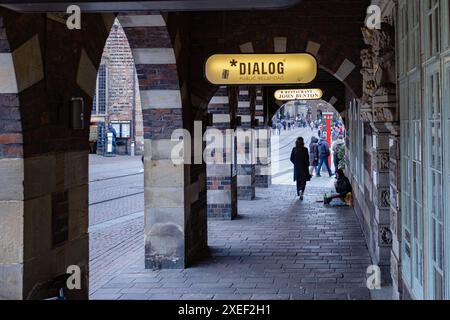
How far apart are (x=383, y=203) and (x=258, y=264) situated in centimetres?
193

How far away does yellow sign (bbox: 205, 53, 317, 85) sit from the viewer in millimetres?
6664

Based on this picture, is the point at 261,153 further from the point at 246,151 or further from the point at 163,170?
the point at 163,170

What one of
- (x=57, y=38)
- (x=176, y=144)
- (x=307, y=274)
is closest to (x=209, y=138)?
(x=176, y=144)

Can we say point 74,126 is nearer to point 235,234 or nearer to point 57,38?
point 57,38

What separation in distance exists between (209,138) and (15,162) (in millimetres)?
8070

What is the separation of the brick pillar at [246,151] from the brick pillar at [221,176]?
118 inches

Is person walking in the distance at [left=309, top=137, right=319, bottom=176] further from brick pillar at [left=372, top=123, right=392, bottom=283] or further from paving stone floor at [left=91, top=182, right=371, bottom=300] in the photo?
brick pillar at [left=372, top=123, right=392, bottom=283]

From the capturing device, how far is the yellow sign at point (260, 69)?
666 centimetres

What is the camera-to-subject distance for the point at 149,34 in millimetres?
6965

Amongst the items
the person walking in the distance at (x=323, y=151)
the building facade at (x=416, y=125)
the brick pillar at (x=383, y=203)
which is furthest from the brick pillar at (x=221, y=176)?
the person walking in the distance at (x=323, y=151)

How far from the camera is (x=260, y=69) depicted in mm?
6758

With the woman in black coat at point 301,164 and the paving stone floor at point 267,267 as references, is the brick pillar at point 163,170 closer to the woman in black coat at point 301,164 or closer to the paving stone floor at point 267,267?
the paving stone floor at point 267,267

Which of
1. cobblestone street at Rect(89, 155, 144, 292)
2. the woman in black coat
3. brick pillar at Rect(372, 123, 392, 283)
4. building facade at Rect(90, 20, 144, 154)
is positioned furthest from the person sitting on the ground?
building facade at Rect(90, 20, 144, 154)

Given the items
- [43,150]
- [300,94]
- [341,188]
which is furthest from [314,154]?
[43,150]
